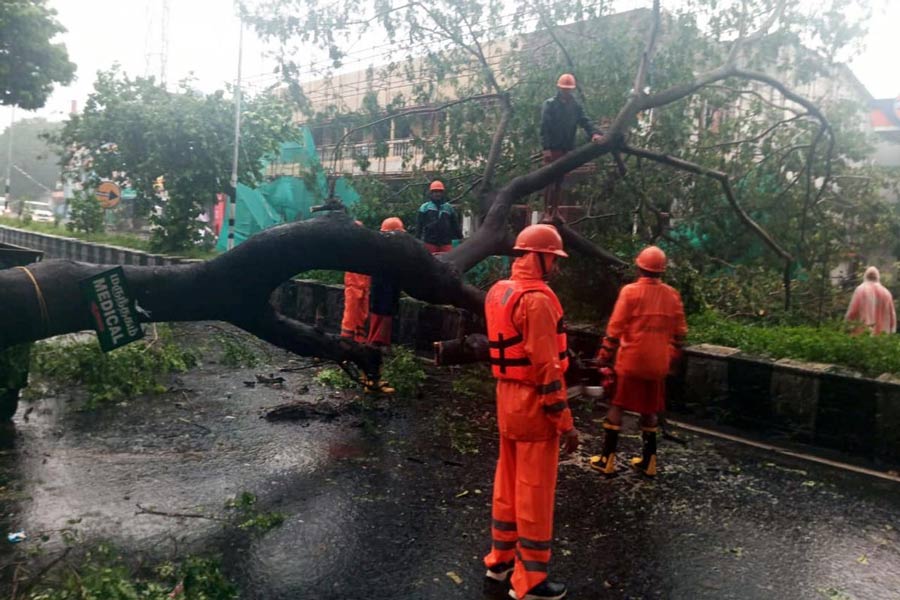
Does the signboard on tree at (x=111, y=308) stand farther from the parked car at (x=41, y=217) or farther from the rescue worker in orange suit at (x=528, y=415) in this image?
the parked car at (x=41, y=217)

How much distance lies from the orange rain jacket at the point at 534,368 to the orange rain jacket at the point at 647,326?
1884 millimetres

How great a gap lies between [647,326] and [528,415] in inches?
86.1

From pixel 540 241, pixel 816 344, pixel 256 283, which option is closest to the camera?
pixel 540 241

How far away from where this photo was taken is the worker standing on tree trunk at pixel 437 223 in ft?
28.8

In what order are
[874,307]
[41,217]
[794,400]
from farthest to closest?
[41,217]
[874,307]
[794,400]

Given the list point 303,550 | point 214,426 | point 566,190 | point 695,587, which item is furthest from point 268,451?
point 566,190

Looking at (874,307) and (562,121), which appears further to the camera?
(874,307)

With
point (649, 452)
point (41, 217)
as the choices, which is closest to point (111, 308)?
point (649, 452)

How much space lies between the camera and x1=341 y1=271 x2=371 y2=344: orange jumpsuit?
8.91 m

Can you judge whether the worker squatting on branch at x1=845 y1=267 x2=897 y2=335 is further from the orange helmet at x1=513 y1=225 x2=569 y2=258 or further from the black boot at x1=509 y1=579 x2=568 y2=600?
the black boot at x1=509 y1=579 x2=568 y2=600

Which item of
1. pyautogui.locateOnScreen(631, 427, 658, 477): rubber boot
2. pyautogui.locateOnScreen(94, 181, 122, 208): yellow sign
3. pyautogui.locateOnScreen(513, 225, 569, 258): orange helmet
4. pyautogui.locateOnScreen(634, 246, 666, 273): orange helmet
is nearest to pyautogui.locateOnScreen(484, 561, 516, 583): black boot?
pyautogui.locateOnScreen(513, 225, 569, 258): orange helmet

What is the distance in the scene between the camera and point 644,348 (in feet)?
17.6

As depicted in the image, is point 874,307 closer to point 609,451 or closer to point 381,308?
point 609,451

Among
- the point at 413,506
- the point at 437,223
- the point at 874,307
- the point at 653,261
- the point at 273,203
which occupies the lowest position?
the point at 413,506
